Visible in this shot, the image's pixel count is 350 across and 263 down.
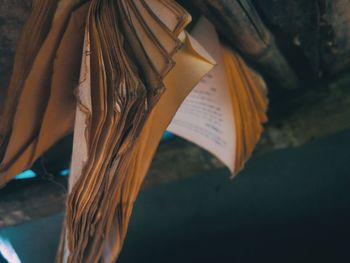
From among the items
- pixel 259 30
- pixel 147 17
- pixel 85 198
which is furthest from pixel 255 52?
pixel 85 198

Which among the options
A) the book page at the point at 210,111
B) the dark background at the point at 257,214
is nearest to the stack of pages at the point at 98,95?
the book page at the point at 210,111

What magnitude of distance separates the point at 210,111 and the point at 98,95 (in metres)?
0.49

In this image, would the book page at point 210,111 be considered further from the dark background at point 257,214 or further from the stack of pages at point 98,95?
the dark background at point 257,214

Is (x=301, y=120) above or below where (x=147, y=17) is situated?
below

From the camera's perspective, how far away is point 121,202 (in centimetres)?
82

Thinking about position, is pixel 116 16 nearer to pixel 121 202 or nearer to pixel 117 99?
pixel 117 99

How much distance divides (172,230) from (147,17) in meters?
0.97

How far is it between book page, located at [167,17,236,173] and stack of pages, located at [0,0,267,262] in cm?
27

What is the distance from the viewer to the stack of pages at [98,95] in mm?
633

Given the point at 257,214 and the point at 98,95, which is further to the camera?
the point at 257,214

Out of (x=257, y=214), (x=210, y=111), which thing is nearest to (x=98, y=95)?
(x=210, y=111)

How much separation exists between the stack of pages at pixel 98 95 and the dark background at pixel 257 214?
61cm

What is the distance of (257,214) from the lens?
4.79ft

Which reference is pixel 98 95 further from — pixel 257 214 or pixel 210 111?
pixel 257 214
